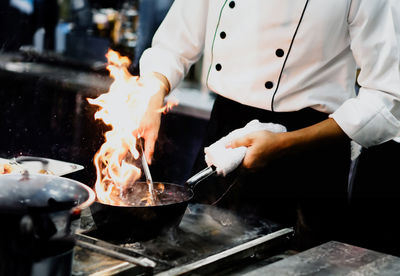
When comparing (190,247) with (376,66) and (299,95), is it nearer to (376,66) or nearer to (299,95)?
(299,95)

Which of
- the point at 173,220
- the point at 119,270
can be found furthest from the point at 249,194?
the point at 119,270

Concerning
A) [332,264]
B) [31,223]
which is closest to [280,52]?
[332,264]

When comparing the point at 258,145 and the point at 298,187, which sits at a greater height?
the point at 258,145

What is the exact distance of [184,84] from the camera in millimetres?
5082

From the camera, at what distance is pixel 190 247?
5.71 ft

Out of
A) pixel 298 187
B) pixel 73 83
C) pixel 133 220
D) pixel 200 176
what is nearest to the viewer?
pixel 133 220

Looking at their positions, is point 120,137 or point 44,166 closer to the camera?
point 120,137

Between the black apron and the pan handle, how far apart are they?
0.83ft

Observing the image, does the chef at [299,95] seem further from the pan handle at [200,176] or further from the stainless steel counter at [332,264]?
the stainless steel counter at [332,264]

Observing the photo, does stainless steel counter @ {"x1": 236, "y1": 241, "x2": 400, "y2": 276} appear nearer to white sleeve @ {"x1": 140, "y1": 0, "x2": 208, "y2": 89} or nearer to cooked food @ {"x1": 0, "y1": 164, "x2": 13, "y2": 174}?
cooked food @ {"x1": 0, "y1": 164, "x2": 13, "y2": 174}

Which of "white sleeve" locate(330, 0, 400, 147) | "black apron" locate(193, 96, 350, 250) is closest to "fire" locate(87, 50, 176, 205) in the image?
"black apron" locate(193, 96, 350, 250)

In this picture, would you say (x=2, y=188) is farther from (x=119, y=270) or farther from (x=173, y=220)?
(x=173, y=220)

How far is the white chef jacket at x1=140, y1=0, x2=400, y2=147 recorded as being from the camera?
7.02 ft

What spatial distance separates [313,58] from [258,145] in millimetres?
431
